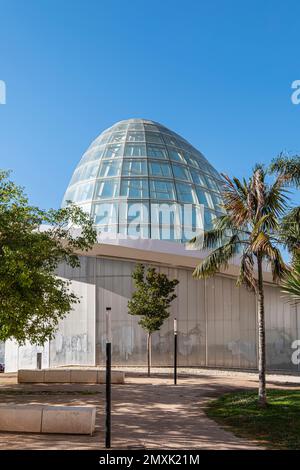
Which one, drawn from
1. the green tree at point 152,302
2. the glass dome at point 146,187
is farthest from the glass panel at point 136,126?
the green tree at point 152,302

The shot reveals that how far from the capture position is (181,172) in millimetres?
41781

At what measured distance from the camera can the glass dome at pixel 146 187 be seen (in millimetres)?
38562

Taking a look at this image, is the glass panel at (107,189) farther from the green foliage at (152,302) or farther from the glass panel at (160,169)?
the green foliage at (152,302)

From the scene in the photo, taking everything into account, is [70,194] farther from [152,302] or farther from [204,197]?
[152,302]

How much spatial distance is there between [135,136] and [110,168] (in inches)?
193

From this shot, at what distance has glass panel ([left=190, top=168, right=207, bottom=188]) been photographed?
42156mm

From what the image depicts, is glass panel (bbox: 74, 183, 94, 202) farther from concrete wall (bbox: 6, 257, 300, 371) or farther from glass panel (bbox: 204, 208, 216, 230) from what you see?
glass panel (bbox: 204, 208, 216, 230)

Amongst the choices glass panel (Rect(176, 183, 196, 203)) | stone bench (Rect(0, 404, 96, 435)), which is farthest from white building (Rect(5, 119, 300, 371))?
stone bench (Rect(0, 404, 96, 435))

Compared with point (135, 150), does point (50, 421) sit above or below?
below

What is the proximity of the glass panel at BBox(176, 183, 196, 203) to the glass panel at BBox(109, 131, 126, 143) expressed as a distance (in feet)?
24.2

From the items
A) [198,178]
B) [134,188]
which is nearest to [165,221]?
[134,188]

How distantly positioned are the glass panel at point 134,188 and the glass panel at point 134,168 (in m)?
0.76

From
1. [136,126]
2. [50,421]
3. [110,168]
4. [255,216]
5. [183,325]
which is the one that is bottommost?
[50,421]
